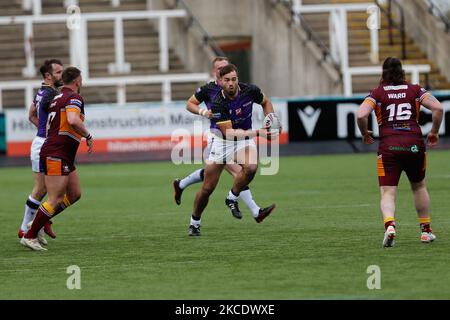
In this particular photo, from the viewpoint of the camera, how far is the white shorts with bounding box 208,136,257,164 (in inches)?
599

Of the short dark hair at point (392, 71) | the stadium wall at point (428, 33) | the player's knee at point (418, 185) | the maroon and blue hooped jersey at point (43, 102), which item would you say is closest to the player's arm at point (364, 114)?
the short dark hair at point (392, 71)

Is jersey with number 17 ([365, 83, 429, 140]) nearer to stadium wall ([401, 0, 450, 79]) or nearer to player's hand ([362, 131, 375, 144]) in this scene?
player's hand ([362, 131, 375, 144])

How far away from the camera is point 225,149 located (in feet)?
50.3

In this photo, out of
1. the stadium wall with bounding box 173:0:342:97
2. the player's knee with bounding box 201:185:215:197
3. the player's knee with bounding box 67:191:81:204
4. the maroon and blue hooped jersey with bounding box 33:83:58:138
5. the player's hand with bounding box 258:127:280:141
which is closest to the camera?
the player's knee with bounding box 67:191:81:204

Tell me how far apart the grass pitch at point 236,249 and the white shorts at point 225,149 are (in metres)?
0.93

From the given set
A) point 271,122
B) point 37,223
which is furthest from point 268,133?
point 37,223

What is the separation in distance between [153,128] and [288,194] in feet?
36.4

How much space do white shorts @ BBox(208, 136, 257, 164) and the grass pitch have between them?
93cm

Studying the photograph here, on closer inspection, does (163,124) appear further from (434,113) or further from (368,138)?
(434,113)

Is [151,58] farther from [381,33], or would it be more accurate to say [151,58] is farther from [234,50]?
[381,33]

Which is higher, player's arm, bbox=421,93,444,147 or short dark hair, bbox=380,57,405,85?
short dark hair, bbox=380,57,405,85

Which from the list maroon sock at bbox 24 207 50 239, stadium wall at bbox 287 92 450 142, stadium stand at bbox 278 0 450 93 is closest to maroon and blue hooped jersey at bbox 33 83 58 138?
maroon sock at bbox 24 207 50 239

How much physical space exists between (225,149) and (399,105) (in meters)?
3.04
